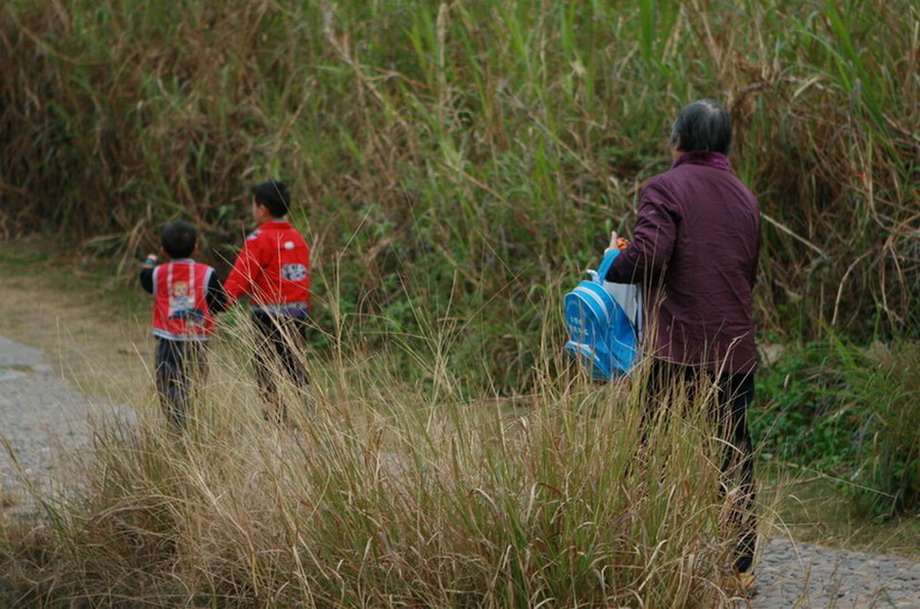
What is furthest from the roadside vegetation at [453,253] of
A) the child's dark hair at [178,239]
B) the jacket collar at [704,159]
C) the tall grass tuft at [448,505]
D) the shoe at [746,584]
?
the child's dark hair at [178,239]

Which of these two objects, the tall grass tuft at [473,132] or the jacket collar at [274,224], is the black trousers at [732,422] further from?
the jacket collar at [274,224]

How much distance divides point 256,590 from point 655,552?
44.2 inches

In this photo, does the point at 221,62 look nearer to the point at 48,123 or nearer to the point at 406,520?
the point at 48,123

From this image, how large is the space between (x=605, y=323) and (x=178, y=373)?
1.76 m

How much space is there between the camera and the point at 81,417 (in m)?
5.56

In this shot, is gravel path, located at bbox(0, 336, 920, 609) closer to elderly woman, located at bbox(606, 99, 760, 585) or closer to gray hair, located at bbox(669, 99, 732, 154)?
elderly woman, located at bbox(606, 99, 760, 585)

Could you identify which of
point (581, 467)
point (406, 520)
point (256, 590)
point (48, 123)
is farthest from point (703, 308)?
point (48, 123)

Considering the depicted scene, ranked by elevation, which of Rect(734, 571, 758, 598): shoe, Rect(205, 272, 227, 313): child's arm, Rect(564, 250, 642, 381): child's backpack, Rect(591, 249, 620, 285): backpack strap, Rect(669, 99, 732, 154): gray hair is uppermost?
Rect(669, 99, 732, 154): gray hair

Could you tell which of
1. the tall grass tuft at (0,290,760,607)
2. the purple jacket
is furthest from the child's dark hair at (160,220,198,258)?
the purple jacket

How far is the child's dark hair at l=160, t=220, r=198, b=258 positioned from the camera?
6.16m

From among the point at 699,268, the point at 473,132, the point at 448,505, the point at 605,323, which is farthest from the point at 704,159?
the point at 473,132

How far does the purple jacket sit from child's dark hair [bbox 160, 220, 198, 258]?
2636mm

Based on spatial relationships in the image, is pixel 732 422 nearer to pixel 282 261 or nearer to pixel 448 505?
pixel 448 505

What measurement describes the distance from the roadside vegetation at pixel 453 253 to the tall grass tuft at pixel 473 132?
0.03 metres
